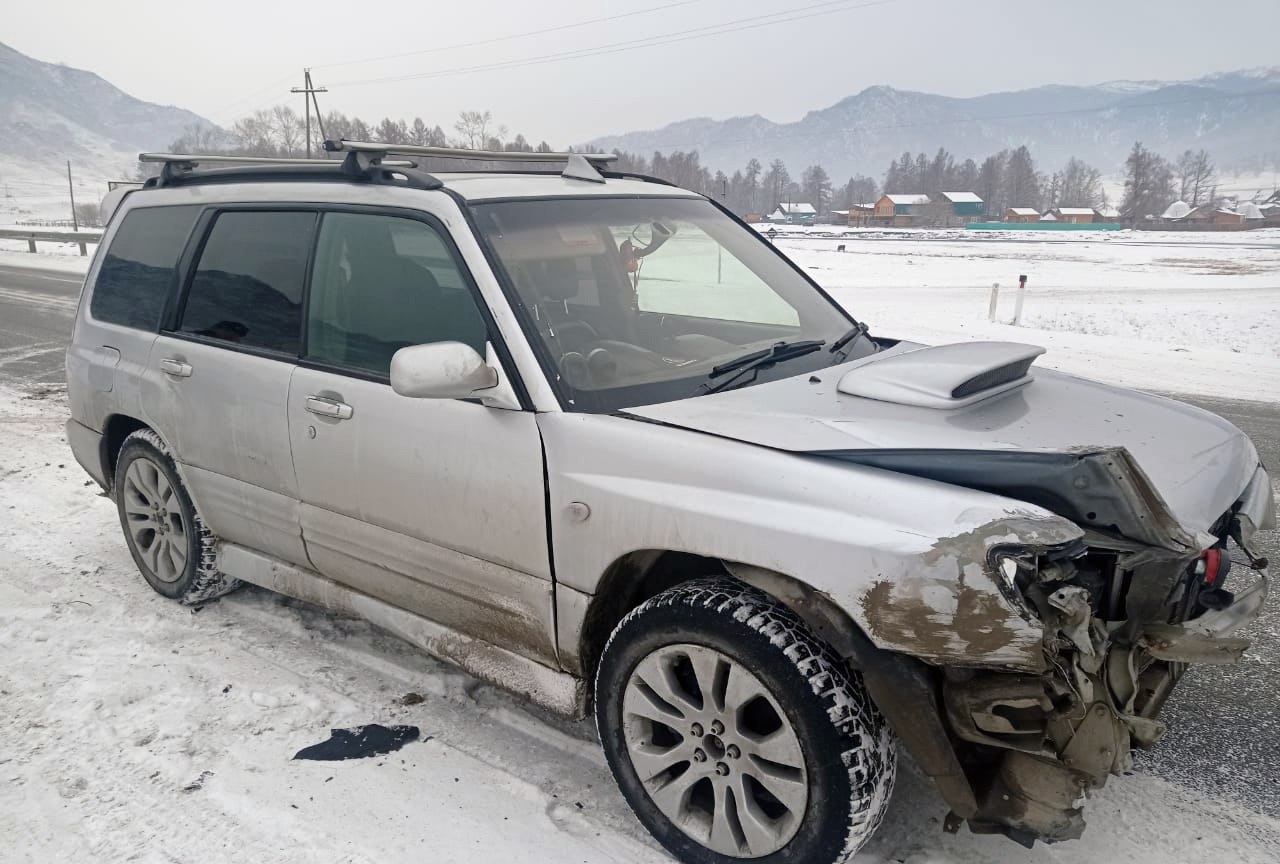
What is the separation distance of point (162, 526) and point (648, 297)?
2.53 meters

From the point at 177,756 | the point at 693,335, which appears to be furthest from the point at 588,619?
the point at 177,756

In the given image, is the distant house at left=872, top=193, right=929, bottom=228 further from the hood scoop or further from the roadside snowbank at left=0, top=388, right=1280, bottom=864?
the roadside snowbank at left=0, top=388, right=1280, bottom=864

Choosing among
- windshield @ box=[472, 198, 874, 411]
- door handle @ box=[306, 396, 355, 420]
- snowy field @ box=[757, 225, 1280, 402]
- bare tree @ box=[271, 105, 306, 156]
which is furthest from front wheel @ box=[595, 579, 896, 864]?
bare tree @ box=[271, 105, 306, 156]

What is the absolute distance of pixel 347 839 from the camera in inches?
102

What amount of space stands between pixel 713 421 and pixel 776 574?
48 cm

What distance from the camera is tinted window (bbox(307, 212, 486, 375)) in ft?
9.70

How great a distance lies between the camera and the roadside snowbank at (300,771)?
2.55 m

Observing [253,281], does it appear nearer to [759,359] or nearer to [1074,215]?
[759,359]

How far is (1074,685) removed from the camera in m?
2.04

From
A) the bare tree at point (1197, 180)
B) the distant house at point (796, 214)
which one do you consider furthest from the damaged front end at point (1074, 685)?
the bare tree at point (1197, 180)

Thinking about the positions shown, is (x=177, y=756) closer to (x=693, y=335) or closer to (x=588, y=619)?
(x=588, y=619)

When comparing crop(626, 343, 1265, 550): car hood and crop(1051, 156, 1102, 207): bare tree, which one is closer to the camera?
crop(626, 343, 1265, 550): car hood

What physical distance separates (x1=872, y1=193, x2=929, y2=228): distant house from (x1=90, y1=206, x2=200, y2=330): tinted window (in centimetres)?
12401

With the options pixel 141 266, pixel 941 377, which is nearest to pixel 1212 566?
pixel 941 377
